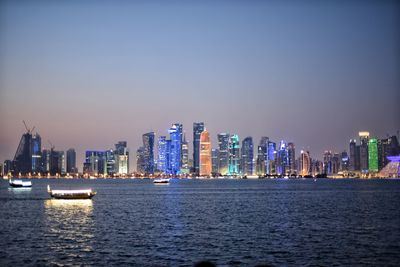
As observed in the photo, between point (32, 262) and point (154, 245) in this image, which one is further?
point (154, 245)

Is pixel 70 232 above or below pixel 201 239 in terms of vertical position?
above

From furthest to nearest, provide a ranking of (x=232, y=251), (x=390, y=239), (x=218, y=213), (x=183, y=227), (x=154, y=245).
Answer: (x=218, y=213) < (x=183, y=227) < (x=390, y=239) < (x=154, y=245) < (x=232, y=251)

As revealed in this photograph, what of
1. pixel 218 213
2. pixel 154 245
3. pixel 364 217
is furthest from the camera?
pixel 218 213

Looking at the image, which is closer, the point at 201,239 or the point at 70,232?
the point at 201,239

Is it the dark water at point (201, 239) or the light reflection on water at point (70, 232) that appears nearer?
the dark water at point (201, 239)

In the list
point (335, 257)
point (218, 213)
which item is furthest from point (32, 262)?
point (218, 213)

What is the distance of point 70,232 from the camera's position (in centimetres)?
6047

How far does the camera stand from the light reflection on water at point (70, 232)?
47.4 m

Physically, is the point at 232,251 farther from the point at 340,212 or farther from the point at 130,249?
the point at 340,212

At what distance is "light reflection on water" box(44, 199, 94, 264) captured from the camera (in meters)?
47.4

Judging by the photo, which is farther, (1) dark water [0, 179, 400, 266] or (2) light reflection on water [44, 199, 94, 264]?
(2) light reflection on water [44, 199, 94, 264]

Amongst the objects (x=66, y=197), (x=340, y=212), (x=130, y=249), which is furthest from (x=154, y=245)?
(x=66, y=197)

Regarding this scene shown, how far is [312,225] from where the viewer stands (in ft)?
219

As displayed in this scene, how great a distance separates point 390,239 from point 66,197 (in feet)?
273
